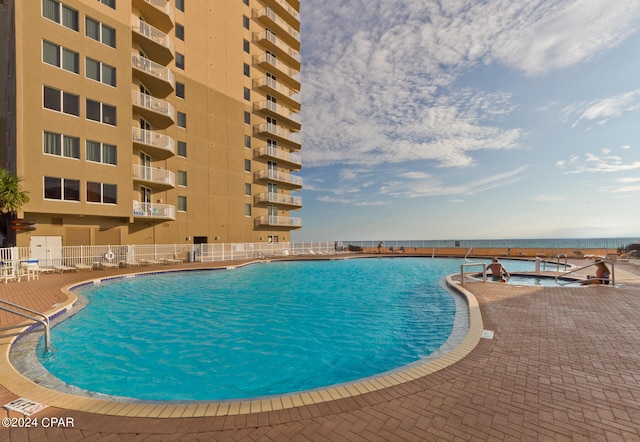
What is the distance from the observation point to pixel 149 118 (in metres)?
23.2

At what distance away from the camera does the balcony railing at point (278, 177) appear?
3391 cm

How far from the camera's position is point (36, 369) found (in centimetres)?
488

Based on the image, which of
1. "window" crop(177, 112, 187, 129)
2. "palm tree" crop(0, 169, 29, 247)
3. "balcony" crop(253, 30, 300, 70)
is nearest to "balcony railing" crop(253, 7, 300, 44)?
"balcony" crop(253, 30, 300, 70)

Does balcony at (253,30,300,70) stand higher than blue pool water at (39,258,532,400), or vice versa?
balcony at (253,30,300,70)

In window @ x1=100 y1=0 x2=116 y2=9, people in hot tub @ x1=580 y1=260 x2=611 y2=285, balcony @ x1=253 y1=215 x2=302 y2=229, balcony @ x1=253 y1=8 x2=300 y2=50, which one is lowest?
people in hot tub @ x1=580 y1=260 x2=611 y2=285

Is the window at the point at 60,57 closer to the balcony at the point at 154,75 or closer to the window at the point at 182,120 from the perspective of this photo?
the balcony at the point at 154,75

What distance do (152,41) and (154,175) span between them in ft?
32.0

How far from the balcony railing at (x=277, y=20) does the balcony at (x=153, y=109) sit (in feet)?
61.8

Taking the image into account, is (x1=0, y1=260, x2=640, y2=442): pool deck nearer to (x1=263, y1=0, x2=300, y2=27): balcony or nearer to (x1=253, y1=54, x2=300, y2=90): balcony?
(x1=253, y1=54, x2=300, y2=90): balcony

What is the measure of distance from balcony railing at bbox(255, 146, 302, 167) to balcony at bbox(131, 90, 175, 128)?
35.4 feet

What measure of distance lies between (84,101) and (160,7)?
1020 cm

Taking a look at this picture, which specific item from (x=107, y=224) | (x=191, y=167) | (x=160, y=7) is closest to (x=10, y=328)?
(x=107, y=224)

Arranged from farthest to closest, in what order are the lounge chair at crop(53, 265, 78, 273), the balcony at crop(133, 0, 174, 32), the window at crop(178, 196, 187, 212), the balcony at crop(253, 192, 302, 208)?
the balcony at crop(253, 192, 302, 208) → the window at crop(178, 196, 187, 212) → the balcony at crop(133, 0, 174, 32) → the lounge chair at crop(53, 265, 78, 273)

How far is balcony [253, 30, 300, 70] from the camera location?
34.2 meters
